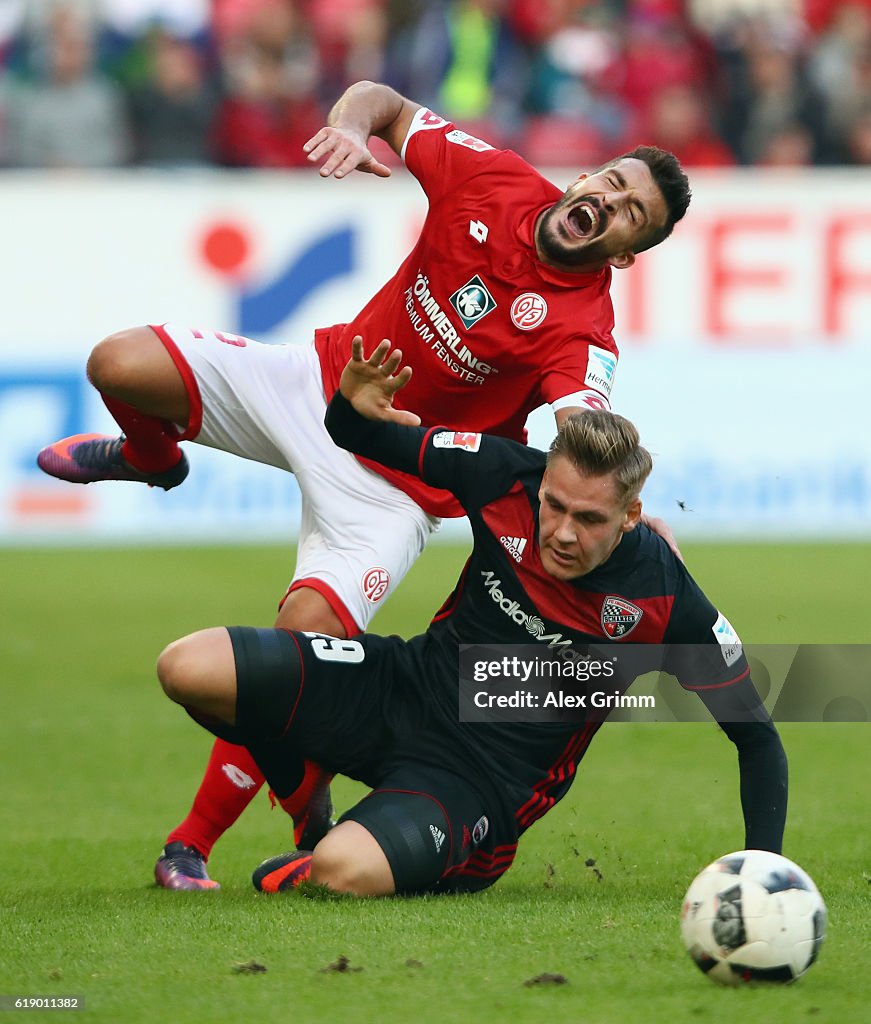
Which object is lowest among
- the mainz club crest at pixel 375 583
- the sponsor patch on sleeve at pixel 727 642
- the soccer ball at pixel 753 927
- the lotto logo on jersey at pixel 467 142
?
the soccer ball at pixel 753 927

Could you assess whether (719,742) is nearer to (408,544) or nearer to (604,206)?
(408,544)

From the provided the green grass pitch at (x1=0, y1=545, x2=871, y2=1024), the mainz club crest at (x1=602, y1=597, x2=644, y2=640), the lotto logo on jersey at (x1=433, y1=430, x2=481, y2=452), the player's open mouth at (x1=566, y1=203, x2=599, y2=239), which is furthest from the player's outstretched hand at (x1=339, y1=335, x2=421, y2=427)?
the green grass pitch at (x1=0, y1=545, x2=871, y2=1024)

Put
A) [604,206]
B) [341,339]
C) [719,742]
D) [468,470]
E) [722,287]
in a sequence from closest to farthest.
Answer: [468,470] → [604,206] → [341,339] → [719,742] → [722,287]

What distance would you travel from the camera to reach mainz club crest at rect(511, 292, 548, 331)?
19.6 feet

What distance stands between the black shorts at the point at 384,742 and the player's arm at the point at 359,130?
151 centimetres

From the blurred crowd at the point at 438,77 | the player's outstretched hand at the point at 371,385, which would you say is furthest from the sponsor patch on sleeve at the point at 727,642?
the blurred crowd at the point at 438,77

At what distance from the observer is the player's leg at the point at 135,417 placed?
20.0 feet

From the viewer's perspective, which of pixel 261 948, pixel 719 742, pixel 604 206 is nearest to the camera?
pixel 261 948

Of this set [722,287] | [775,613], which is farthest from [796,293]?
Result: [775,613]

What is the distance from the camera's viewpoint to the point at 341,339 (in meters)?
6.51

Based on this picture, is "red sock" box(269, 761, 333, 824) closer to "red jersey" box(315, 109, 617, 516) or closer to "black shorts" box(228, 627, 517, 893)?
"black shorts" box(228, 627, 517, 893)

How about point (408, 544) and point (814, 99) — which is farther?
point (814, 99)

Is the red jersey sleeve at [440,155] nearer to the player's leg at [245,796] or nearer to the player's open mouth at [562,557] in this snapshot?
the player's leg at [245,796]

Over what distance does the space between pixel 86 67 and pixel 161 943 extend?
437 inches
